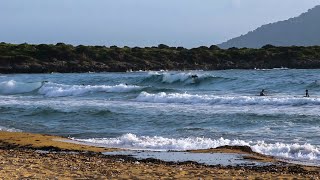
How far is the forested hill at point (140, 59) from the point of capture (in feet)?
270

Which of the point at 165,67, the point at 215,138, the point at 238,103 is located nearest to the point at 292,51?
the point at 165,67

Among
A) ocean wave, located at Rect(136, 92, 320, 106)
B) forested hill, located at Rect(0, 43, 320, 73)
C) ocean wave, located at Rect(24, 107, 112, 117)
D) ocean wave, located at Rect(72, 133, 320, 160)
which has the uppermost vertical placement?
forested hill, located at Rect(0, 43, 320, 73)

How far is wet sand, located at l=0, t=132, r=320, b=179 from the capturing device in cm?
1081

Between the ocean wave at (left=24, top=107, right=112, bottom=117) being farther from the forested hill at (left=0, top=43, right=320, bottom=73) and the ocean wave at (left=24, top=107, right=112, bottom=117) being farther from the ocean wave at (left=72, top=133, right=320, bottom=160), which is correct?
the forested hill at (left=0, top=43, right=320, bottom=73)

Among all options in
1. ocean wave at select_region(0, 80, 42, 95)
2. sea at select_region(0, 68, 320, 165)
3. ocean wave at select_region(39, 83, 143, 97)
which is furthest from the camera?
ocean wave at select_region(0, 80, 42, 95)

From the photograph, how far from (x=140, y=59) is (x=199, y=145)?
72.6 meters

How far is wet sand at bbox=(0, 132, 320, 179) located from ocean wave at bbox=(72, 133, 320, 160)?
0.67 metres

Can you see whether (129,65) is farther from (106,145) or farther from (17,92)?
(106,145)

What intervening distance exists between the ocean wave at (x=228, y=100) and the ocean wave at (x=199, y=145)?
12.0 m

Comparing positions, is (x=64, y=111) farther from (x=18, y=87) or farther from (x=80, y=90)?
(x=18, y=87)

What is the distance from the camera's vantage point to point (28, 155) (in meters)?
13.8

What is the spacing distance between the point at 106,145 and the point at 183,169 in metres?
5.19

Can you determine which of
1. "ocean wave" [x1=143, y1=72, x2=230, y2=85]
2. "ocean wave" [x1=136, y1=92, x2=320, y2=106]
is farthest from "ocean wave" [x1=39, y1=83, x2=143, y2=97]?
"ocean wave" [x1=143, y1=72, x2=230, y2=85]

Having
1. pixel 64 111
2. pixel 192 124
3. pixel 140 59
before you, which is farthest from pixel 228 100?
pixel 140 59
